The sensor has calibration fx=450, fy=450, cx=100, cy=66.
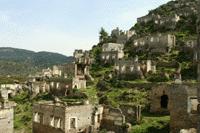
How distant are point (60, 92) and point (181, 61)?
15.4 meters

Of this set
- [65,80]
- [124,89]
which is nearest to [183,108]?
[124,89]

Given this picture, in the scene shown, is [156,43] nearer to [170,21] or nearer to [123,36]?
[170,21]

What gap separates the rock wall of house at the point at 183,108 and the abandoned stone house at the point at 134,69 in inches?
810

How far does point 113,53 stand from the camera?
63.8 meters

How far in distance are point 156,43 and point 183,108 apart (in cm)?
3298

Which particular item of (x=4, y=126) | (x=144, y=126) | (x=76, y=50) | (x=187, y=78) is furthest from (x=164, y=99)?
(x=76, y=50)

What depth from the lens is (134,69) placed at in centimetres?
5294

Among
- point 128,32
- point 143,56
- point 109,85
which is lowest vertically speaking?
point 109,85

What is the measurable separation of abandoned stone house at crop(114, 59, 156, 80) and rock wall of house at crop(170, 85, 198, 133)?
20571 millimetres

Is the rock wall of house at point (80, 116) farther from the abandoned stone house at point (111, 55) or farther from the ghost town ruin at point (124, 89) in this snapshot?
the abandoned stone house at point (111, 55)

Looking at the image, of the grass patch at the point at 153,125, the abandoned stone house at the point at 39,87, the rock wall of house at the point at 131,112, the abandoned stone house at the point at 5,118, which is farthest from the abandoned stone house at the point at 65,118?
the abandoned stone house at the point at 39,87

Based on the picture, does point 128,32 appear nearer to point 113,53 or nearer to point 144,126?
point 113,53

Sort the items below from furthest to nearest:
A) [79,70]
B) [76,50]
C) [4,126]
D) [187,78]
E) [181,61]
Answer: [76,50], [79,70], [181,61], [187,78], [4,126]

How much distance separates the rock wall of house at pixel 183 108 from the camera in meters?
29.9
